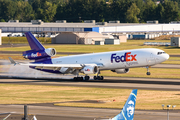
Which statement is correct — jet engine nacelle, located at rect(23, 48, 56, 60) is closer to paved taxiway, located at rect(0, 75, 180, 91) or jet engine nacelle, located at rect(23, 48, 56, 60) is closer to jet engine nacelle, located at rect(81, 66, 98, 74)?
paved taxiway, located at rect(0, 75, 180, 91)

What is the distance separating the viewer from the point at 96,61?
2692 inches

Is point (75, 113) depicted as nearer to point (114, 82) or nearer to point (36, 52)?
point (114, 82)

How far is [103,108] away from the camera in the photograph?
41.6 meters

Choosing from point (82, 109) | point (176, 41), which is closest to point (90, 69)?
point (82, 109)

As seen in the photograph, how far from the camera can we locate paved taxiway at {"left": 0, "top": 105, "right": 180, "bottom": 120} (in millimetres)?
36500

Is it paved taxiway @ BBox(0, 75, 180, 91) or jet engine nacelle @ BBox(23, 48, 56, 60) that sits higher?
jet engine nacelle @ BBox(23, 48, 56, 60)

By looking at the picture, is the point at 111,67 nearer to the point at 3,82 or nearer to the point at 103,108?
the point at 3,82

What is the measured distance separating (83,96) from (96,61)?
19094 mm

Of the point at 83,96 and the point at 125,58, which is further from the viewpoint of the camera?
the point at 125,58

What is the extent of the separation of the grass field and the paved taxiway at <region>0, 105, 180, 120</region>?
2.48 meters

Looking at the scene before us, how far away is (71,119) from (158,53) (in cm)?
3241

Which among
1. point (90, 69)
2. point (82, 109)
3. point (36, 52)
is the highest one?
point (36, 52)

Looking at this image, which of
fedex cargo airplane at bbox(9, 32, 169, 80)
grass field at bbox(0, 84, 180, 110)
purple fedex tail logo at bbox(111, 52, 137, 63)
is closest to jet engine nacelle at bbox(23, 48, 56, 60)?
fedex cargo airplane at bbox(9, 32, 169, 80)

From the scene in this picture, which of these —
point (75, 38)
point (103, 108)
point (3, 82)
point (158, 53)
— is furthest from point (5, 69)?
point (75, 38)
